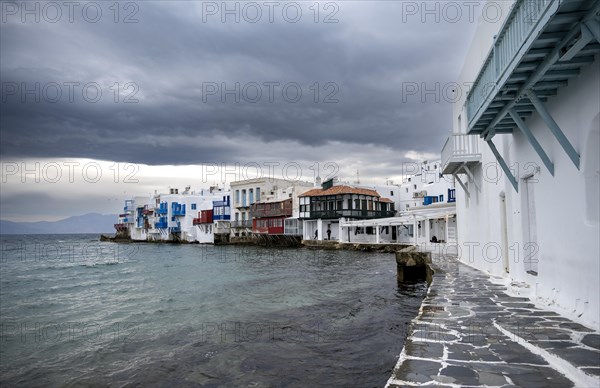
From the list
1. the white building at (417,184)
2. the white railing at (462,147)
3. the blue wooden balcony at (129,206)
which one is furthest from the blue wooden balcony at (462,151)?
the blue wooden balcony at (129,206)

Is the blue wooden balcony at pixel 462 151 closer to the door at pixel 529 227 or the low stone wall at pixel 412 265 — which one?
the door at pixel 529 227

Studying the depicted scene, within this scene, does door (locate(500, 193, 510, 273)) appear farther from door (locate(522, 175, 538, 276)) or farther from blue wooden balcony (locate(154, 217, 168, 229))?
blue wooden balcony (locate(154, 217, 168, 229))

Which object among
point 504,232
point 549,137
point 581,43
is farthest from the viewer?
point 504,232

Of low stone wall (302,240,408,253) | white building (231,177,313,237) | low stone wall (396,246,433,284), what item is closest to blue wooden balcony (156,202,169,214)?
white building (231,177,313,237)

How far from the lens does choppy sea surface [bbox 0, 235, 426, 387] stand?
802 cm

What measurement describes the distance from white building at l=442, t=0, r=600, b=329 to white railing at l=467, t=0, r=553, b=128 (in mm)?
17

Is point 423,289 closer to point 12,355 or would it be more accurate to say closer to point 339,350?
point 339,350

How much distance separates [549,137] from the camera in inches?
286

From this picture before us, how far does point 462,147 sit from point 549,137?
6.53 meters

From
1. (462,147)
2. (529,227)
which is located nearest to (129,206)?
(462,147)

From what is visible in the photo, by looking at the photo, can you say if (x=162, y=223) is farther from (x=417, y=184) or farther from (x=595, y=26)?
(x=595, y=26)

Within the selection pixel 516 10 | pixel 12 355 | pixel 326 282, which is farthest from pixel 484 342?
pixel 326 282

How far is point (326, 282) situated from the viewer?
2053 centimetres

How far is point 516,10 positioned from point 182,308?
13933 mm
